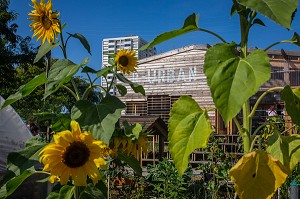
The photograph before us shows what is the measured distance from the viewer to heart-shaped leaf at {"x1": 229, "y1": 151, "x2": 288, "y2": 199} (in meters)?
0.73

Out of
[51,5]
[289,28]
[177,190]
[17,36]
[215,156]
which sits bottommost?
[177,190]

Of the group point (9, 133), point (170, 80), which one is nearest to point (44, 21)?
point (9, 133)

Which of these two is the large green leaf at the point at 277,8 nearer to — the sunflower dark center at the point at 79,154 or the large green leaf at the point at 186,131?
the large green leaf at the point at 186,131

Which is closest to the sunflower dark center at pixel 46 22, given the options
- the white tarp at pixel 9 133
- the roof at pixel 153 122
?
the white tarp at pixel 9 133

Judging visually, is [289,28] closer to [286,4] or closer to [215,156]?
[286,4]

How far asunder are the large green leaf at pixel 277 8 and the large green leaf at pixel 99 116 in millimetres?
562

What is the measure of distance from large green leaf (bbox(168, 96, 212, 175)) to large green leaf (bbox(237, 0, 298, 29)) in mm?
250

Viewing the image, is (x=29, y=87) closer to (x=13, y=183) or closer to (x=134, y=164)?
(x=13, y=183)

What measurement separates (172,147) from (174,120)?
0.21ft

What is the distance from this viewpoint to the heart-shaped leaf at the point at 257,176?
2.40 ft

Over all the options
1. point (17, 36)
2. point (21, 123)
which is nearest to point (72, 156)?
point (21, 123)

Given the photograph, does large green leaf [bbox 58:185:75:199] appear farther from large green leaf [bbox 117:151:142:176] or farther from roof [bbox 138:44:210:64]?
roof [bbox 138:44:210:64]

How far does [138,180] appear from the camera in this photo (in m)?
4.24

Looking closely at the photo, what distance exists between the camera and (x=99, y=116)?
1.17 meters
